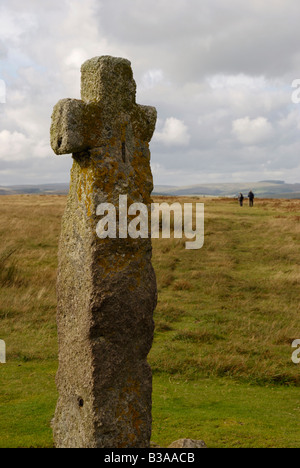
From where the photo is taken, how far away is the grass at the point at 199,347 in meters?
7.39

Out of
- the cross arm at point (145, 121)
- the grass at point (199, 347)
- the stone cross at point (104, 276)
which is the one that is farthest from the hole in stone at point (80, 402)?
the cross arm at point (145, 121)

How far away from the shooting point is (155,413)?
7.81 meters

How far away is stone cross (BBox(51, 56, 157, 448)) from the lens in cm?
529

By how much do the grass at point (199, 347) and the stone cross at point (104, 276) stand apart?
58.7 inches

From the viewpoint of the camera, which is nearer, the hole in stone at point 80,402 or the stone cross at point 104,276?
the stone cross at point 104,276

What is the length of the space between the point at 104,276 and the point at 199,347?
6.52 meters

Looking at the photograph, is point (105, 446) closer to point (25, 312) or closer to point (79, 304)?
point (79, 304)

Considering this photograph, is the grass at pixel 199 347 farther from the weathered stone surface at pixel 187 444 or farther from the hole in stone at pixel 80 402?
the hole in stone at pixel 80 402

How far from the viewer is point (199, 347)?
11.2 m

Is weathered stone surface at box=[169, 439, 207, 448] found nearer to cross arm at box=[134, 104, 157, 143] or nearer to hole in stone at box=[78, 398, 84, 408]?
hole in stone at box=[78, 398, 84, 408]

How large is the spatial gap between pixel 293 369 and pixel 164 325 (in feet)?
11.9

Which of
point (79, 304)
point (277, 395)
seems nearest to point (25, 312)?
point (277, 395)

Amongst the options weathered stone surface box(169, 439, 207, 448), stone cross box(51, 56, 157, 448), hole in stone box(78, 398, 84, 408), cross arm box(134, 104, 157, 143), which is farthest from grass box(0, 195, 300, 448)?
cross arm box(134, 104, 157, 143)

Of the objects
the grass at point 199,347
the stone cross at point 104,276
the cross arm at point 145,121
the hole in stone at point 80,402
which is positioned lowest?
the grass at point 199,347
